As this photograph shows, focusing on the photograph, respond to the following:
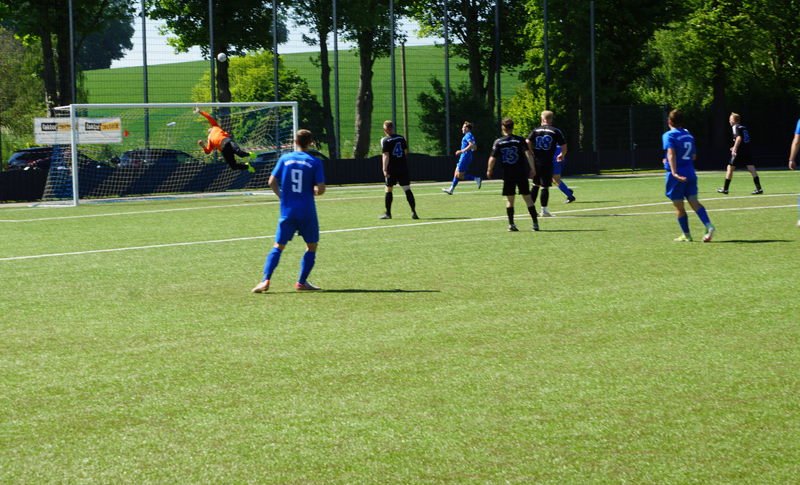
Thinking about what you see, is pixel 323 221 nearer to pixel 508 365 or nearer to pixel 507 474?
pixel 508 365

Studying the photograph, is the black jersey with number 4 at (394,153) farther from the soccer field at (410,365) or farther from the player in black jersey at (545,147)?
the soccer field at (410,365)

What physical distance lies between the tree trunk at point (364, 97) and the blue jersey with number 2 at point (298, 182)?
27.8m

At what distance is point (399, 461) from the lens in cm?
433

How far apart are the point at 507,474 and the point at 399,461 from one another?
0.55 meters

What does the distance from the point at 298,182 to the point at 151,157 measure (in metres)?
21.0

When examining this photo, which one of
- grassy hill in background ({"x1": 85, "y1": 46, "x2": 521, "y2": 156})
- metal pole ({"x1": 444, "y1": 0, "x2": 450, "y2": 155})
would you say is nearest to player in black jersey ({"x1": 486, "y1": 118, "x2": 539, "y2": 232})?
grassy hill in background ({"x1": 85, "y1": 46, "x2": 521, "y2": 156})

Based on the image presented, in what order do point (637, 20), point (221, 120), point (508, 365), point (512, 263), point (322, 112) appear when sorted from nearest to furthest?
1. point (508, 365)
2. point (512, 263)
3. point (221, 120)
4. point (322, 112)
5. point (637, 20)

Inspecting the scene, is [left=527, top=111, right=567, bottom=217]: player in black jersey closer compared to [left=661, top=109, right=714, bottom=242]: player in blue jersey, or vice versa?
[left=661, top=109, right=714, bottom=242]: player in blue jersey

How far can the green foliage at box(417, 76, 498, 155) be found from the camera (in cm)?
3691

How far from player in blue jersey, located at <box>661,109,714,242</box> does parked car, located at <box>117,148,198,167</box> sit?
65.8 feet

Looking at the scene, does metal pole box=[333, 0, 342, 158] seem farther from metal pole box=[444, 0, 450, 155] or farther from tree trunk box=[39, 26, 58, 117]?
tree trunk box=[39, 26, 58, 117]

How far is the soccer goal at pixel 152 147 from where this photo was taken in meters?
26.1

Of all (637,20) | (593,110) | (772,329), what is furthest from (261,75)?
(772,329)

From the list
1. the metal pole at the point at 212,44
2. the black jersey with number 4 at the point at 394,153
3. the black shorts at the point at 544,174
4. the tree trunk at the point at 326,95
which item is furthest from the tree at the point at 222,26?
the black shorts at the point at 544,174
